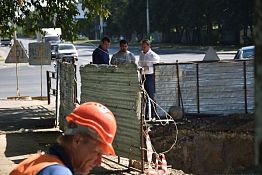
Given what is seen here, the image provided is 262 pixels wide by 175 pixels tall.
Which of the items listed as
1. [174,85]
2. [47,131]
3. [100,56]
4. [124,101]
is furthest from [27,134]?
[124,101]

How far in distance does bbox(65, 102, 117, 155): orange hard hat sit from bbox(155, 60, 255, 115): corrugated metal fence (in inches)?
472

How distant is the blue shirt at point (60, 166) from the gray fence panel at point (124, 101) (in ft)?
19.1

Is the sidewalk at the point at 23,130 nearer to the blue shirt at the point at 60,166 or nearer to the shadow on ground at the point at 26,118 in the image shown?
the shadow on ground at the point at 26,118

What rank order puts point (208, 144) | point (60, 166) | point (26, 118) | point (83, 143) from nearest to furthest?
point (60, 166), point (83, 143), point (208, 144), point (26, 118)

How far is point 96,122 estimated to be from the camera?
234 cm

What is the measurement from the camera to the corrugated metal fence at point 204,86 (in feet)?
47.5

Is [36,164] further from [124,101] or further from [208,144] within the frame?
[208,144]

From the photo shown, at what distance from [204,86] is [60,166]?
1271 centimetres

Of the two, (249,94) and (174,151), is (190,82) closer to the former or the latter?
(249,94)

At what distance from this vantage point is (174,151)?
1298cm

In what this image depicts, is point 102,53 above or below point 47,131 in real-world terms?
above

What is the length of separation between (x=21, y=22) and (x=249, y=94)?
7174 mm

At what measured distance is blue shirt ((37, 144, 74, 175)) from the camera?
7.09 feet

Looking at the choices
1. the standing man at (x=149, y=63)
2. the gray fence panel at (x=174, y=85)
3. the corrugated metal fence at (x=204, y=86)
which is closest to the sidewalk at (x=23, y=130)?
the standing man at (x=149, y=63)
